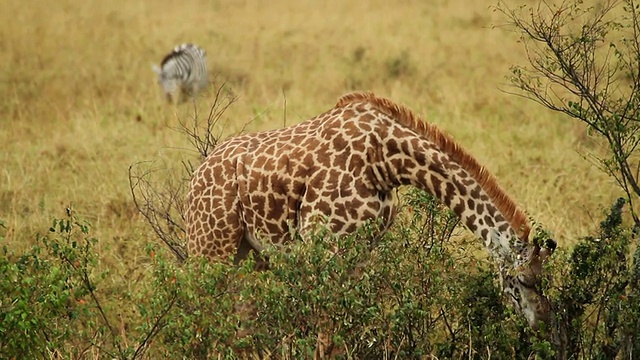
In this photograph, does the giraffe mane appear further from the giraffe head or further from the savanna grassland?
the savanna grassland

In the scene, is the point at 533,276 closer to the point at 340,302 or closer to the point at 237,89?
the point at 340,302

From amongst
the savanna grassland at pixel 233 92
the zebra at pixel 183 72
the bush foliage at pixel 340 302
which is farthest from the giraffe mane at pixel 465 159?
the zebra at pixel 183 72

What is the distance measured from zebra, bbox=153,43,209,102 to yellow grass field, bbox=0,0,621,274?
24 cm

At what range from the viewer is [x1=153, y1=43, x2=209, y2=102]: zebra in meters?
15.8

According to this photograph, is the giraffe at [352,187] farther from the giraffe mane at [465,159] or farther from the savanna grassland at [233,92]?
the savanna grassland at [233,92]

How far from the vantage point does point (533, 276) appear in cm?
585

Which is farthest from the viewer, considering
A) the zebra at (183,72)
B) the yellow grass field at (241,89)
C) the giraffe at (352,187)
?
the zebra at (183,72)

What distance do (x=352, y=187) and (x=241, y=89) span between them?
331 inches

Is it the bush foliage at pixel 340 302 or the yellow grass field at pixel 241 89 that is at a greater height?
the yellow grass field at pixel 241 89

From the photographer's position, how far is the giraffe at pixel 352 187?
5984mm

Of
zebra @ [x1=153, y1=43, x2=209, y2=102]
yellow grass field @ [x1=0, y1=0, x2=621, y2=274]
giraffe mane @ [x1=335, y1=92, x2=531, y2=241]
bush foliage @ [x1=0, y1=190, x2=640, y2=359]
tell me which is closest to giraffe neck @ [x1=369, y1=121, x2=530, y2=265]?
giraffe mane @ [x1=335, y1=92, x2=531, y2=241]

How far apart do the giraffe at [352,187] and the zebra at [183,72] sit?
28.4ft

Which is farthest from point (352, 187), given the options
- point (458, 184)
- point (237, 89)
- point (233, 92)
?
point (237, 89)

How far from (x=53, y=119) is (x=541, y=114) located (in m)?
6.11
